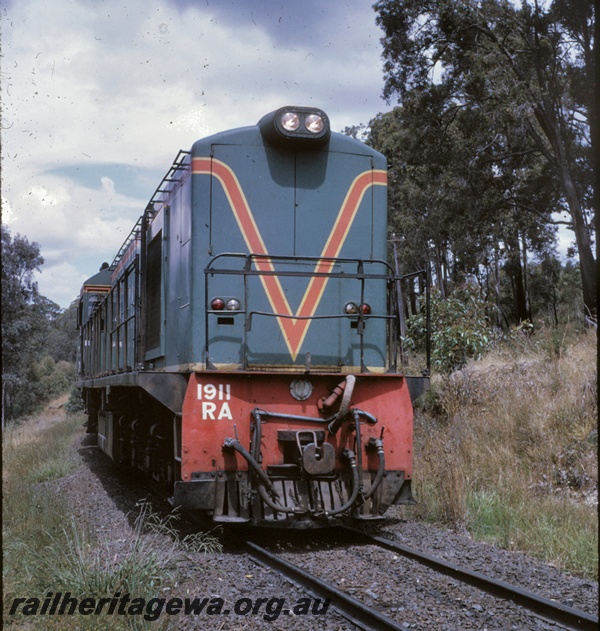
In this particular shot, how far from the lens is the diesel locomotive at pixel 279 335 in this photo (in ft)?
18.6

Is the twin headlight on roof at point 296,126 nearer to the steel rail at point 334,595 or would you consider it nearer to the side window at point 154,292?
the side window at point 154,292

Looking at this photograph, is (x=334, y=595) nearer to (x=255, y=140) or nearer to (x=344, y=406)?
(x=344, y=406)

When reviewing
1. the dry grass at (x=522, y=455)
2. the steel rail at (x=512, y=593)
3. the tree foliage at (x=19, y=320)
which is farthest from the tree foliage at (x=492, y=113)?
the tree foliage at (x=19, y=320)

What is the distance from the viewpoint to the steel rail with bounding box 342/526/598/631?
382 cm

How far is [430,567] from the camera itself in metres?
5.01

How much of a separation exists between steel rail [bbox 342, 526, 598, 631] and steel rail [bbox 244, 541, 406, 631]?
0.86m

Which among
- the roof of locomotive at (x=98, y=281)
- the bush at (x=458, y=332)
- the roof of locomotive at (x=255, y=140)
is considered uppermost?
the roof of locomotive at (x=255, y=140)

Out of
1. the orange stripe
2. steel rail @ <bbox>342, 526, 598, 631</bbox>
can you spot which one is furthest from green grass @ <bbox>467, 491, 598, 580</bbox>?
the orange stripe

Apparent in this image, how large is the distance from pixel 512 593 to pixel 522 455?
4.05m

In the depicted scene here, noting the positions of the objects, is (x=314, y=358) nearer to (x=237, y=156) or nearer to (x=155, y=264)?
(x=237, y=156)

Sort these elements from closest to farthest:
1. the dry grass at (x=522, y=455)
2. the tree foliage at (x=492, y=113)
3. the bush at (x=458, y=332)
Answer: the dry grass at (x=522, y=455), the bush at (x=458, y=332), the tree foliage at (x=492, y=113)

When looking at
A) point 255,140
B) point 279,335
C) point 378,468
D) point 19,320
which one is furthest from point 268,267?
point 19,320

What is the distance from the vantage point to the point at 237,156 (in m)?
6.46

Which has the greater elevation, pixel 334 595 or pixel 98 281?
pixel 98 281
